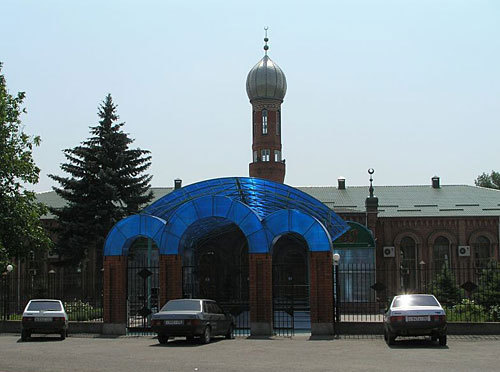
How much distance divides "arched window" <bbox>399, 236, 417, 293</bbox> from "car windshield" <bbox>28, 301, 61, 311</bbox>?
29691 millimetres

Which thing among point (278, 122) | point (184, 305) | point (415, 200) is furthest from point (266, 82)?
point (184, 305)

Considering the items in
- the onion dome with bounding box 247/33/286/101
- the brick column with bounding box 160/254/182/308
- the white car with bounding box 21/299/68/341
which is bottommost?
the white car with bounding box 21/299/68/341

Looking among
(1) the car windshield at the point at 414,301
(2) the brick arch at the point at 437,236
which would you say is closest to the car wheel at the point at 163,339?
(1) the car windshield at the point at 414,301

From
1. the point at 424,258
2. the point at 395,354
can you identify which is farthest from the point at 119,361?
the point at 424,258

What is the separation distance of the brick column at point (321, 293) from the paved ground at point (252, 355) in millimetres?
990

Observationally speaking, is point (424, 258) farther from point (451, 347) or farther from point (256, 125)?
point (451, 347)

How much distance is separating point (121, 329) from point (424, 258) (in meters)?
29.0

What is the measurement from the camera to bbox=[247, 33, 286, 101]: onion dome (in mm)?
51438

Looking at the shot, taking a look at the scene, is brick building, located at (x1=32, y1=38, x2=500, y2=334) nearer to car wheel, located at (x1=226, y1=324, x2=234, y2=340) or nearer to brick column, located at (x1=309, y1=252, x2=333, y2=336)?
brick column, located at (x1=309, y1=252, x2=333, y2=336)

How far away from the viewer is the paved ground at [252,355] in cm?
1282

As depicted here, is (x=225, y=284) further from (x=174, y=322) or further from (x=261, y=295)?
(x=174, y=322)

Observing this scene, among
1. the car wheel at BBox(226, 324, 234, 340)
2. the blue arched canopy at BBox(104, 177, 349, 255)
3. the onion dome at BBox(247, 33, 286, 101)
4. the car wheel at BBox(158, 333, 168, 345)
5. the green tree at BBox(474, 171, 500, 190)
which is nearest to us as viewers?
the car wheel at BBox(158, 333, 168, 345)

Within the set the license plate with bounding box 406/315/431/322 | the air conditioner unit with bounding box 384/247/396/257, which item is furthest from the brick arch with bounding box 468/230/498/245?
the license plate with bounding box 406/315/431/322

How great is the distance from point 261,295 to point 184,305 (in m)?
3.97
